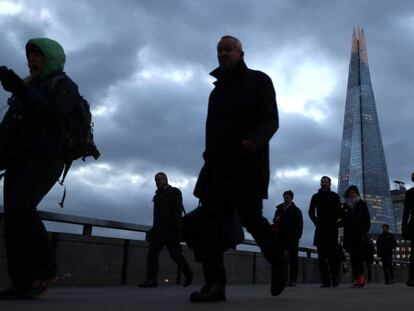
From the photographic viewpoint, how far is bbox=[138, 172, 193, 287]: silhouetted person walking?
9219mm

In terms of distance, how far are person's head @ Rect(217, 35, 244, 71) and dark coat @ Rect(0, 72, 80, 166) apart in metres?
1.21

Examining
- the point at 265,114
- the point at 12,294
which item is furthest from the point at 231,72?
the point at 12,294

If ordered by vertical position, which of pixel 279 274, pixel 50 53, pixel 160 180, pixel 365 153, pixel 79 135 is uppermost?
pixel 365 153

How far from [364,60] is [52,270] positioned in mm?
200906

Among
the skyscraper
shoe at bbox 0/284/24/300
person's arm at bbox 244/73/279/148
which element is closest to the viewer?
shoe at bbox 0/284/24/300

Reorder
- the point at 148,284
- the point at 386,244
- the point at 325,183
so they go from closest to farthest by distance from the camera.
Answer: the point at 148,284 → the point at 325,183 → the point at 386,244

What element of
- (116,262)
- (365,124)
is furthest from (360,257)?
(365,124)

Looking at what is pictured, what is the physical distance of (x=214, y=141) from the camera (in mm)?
4582

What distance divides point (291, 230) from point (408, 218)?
2225 mm

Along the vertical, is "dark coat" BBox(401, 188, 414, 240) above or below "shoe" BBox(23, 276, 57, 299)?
above

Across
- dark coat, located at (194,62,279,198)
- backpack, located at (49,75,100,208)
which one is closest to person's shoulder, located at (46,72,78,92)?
backpack, located at (49,75,100,208)

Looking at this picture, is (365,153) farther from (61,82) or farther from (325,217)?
(61,82)

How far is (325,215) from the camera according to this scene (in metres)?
10.3

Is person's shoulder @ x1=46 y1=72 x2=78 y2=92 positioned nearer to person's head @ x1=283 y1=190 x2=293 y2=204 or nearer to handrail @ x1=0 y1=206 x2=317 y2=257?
handrail @ x1=0 y1=206 x2=317 y2=257
